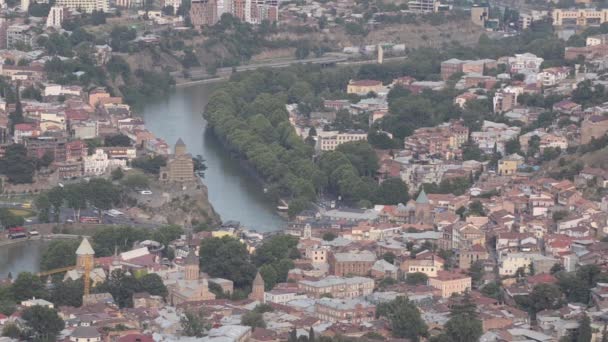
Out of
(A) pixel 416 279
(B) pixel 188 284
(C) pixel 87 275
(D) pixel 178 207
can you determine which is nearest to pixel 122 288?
(C) pixel 87 275

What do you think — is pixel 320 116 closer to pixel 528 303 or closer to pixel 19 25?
pixel 19 25

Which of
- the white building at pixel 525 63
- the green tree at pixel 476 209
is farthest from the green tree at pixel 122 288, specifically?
the white building at pixel 525 63

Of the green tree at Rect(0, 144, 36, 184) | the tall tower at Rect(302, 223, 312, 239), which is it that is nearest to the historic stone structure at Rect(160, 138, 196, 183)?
the green tree at Rect(0, 144, 36, 184)

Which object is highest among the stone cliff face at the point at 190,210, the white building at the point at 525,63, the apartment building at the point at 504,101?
the white building at the point at 525,63

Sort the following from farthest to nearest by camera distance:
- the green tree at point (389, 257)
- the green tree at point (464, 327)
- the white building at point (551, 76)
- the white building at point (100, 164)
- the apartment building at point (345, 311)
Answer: the white building at point (551, 76) < the white building at point (100, 164) < the green tree at point (389, 257) < the apartment building at point (345, 311) < the green tree at point (464, 327)

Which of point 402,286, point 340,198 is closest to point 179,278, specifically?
point 402,286

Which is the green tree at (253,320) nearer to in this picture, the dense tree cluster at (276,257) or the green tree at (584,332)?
the dense tree cluster at (276,257)
